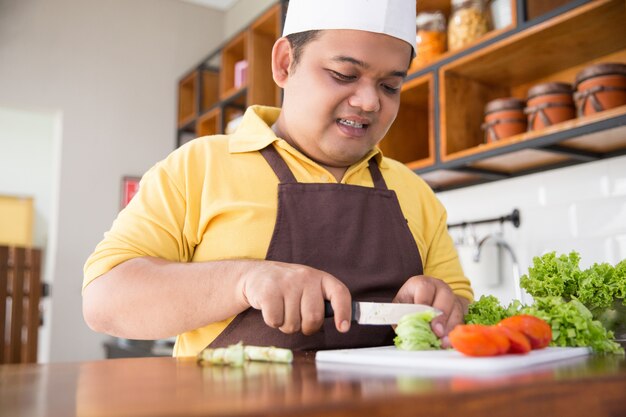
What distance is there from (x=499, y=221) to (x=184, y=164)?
1575mm

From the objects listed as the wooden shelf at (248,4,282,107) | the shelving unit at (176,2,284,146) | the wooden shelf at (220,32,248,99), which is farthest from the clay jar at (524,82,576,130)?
the wooden shelf at (220,32,248,99)

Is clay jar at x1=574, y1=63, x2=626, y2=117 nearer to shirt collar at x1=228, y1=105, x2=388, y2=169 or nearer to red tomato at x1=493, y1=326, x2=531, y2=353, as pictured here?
shirt collar at x1=228, y1=105, x2=388, y2=169

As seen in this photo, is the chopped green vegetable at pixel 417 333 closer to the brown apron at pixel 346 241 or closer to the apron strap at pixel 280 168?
the brown apron at pixel 346 241

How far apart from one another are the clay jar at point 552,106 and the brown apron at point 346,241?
953mm

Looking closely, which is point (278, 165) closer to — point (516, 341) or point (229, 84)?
point (516, 341)

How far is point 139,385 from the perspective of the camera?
0.56m

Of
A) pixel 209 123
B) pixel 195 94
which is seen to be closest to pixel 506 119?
pixel 209 123

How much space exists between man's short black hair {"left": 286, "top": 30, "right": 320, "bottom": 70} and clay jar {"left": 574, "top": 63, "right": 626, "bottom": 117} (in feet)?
3.30

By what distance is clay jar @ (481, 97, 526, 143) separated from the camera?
7.22 ft

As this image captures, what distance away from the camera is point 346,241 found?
4.00 feet

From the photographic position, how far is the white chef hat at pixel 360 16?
127 cm

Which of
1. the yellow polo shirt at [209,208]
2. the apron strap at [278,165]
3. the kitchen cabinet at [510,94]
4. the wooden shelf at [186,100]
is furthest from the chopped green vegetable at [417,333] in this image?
the wooden shelf at [186,100]

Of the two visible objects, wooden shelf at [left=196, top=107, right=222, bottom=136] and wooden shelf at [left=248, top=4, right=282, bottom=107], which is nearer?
wooden shelf at [left=248, top=4, right=282, bottom=107]

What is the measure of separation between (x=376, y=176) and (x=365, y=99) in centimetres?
23
